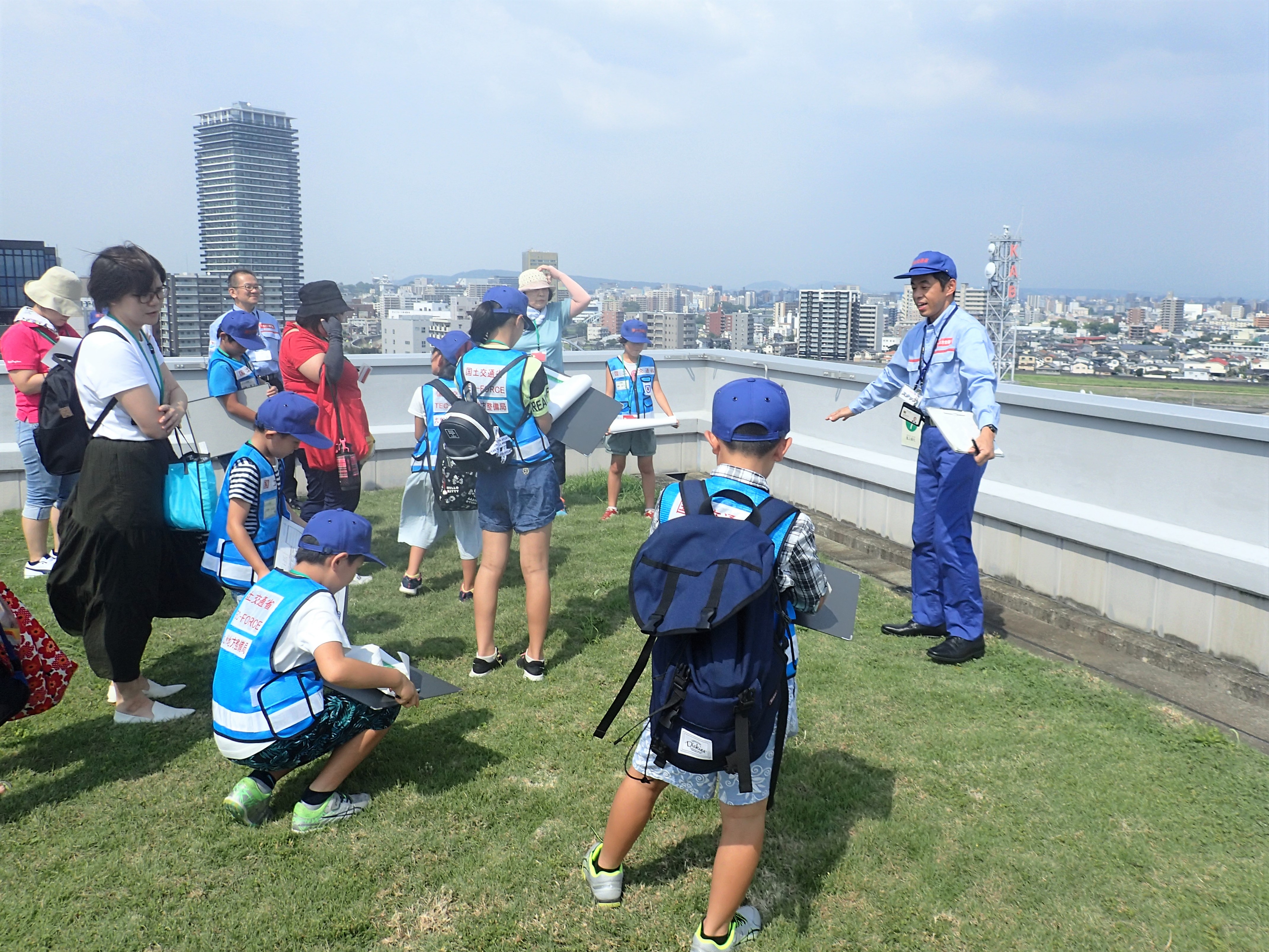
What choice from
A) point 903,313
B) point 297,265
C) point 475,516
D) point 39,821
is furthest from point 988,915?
point 297,265

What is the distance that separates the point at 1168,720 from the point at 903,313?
223 inches

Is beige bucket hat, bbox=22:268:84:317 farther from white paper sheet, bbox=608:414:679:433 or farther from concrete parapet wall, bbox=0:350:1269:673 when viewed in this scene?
white paper sheet, bbox=608:414:679:433

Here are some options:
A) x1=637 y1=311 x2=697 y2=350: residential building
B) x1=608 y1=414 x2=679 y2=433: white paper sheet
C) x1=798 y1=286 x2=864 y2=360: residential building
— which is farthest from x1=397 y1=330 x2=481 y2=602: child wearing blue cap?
x1=798 y1=286 x2=864 y2=360: residential building

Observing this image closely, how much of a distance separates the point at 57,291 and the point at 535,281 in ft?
10.3

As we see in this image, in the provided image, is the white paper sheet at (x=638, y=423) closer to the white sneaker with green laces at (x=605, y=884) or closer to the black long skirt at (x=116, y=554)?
the black long skirt at (x=116, y=554)

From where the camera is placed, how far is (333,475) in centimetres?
539

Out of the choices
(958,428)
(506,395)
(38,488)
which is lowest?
(38,488)

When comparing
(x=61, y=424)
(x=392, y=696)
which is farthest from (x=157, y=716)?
(x=61, y=424)

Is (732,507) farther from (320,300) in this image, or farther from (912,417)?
(320,300)

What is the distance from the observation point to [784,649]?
2.57 m

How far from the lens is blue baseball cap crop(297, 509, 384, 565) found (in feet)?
10.6

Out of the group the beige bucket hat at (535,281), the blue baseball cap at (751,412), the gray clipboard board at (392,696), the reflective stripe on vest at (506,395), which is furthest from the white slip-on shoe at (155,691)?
the beige bucket hat at (535,281)

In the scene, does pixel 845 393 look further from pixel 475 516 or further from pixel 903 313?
pixel 475 516

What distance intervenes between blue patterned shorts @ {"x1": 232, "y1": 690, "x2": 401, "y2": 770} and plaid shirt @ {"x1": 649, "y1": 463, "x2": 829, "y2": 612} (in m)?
1.51
